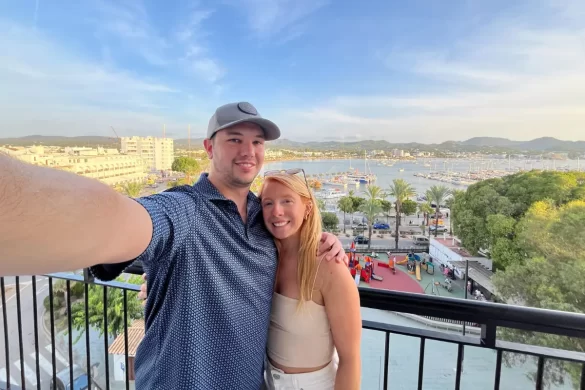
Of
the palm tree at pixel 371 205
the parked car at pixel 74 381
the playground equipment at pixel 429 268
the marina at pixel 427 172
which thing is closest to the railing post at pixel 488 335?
the parked car at pixel 74 381

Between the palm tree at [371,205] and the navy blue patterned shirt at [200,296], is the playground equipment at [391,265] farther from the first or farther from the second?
the navy blue patterned shirt at [200,296]

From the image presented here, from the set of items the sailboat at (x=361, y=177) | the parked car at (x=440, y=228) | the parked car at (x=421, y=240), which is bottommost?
the parked car at (x=421, y=240)

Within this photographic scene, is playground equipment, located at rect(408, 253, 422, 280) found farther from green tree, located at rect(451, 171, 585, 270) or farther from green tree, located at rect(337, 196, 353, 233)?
green tree, located at rect(337, 196, 353, 233)

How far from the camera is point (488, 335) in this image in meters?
0.90

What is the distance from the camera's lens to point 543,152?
46.4 feet

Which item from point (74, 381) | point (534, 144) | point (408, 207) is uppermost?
point (534, 144)

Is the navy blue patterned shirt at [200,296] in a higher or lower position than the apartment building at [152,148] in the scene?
lower

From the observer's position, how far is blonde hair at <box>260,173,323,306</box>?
0.88 metres

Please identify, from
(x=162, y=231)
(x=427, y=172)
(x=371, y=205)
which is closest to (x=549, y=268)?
(x=371, y=205)

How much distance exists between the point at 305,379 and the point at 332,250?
39 centimetres

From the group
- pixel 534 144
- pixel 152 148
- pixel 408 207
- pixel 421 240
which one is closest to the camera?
pixel 152 148

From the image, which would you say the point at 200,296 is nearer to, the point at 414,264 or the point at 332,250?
the point at 332,250

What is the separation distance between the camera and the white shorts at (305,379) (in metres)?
0.89

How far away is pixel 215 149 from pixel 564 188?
55.7ft
